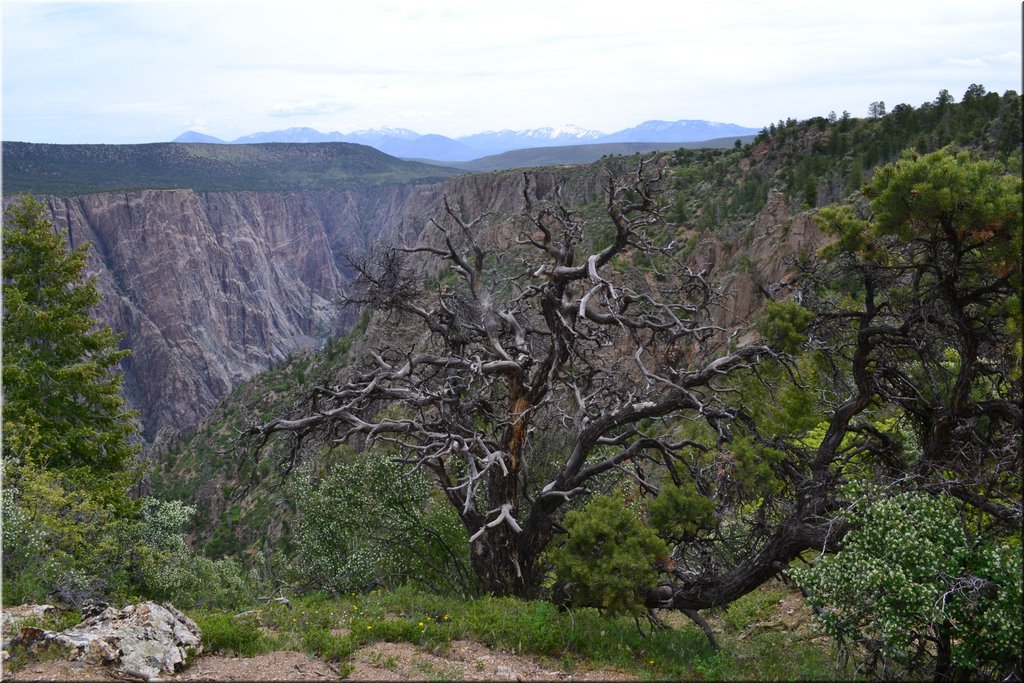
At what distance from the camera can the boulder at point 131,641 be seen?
→ 6895mm

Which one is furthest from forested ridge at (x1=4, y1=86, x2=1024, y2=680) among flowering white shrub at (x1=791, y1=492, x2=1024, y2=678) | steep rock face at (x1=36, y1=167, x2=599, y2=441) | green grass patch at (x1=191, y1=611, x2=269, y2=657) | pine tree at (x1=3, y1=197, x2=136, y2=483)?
steep rock face at (x1=36, y1=167, x2=599, y2=441)

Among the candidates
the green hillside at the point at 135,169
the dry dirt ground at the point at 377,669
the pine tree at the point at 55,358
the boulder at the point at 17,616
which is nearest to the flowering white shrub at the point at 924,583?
the dry dirt ground at the point at 377,669

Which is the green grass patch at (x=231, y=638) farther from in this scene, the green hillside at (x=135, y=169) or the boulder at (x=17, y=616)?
the green hillside at (x=135, y=169)

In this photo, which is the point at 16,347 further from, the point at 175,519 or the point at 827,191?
the point at 827,191

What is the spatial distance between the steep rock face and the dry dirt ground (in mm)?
96654

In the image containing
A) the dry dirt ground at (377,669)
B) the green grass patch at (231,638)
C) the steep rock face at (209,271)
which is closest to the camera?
the dry dirt ground at (377,669)

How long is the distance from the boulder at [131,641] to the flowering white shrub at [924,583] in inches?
243

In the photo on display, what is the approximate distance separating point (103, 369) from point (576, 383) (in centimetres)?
1317

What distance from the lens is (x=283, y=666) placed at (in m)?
7.23

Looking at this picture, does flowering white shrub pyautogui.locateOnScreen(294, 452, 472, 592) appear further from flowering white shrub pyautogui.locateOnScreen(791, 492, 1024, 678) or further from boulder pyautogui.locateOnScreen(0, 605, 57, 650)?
flowering white shrub pyautogui.locateOnScreen(791, 492, 1024, 678)

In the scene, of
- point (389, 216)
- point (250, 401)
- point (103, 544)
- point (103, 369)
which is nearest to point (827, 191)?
point (103, 369)

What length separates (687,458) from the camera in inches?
408

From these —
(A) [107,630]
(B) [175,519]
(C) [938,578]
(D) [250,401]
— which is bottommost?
(D) [250,401]

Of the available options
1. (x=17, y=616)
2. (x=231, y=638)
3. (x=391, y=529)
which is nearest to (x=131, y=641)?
(x=231, y=638)
